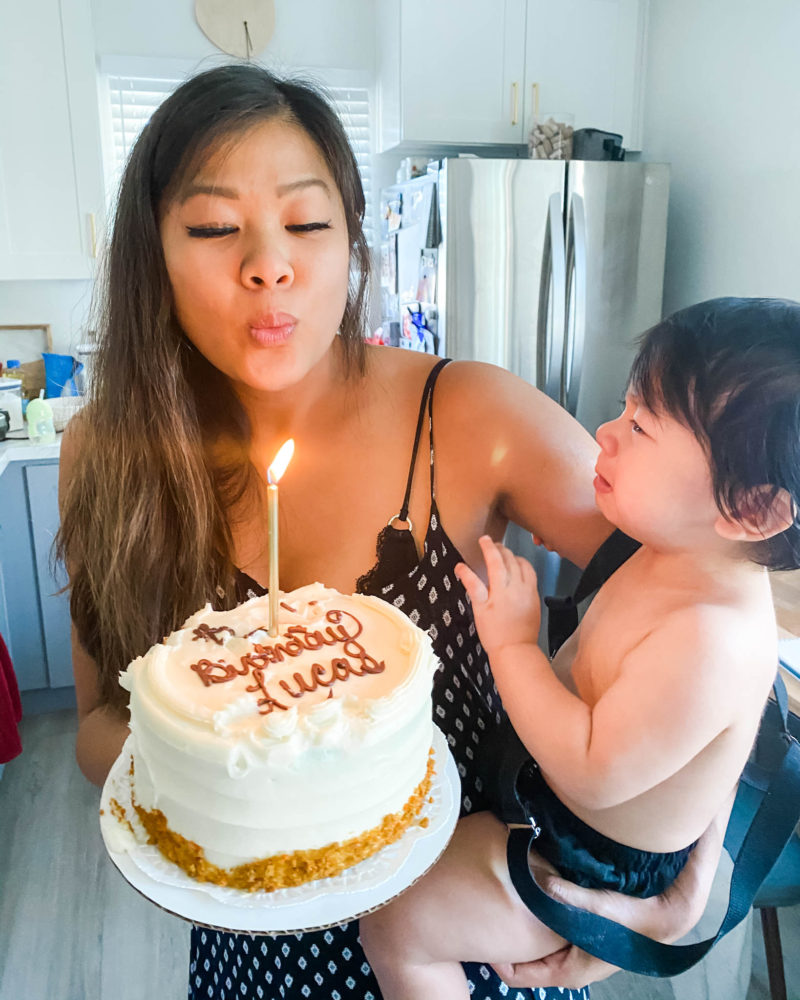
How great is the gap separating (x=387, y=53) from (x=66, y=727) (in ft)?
10.5

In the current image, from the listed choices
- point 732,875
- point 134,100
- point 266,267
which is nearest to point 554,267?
point 134,100

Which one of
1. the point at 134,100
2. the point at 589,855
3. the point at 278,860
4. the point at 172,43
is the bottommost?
the point at 589,855

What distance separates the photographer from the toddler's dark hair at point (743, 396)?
59 cm

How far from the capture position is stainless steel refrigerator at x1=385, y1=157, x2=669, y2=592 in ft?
9.11

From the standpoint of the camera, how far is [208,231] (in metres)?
0.83

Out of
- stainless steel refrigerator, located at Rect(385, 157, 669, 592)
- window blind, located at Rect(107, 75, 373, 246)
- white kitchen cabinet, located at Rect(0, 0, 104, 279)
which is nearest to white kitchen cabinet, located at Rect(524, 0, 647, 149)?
stainless steel refrigerator, located at Rect(385, 157, 669, 592)

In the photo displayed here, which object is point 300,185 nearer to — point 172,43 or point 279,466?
point 279,466

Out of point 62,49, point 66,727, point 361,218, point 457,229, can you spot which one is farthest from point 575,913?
point 62,49

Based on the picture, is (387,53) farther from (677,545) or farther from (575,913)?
(575,913)

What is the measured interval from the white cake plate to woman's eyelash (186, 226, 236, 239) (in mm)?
599

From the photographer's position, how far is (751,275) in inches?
105

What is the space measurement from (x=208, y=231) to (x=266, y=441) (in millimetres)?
349

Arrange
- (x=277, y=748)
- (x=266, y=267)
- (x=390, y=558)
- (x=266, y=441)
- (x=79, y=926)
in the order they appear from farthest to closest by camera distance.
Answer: (x=79, y=926), (x=266, y=441), (x=390, y=558), (x=266, y=267), (x=277, y=748)

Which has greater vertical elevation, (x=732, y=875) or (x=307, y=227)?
(x=307, y=227)
